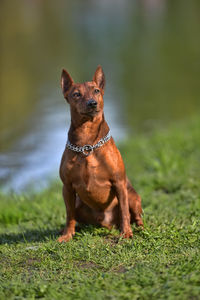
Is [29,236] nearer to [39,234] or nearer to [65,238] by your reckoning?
[39,234]

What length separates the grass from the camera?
11.6ft

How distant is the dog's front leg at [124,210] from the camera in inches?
184

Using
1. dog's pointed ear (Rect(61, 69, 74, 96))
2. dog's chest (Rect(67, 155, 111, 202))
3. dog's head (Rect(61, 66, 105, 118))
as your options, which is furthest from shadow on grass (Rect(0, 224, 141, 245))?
dog's pointed ear (Rect(61, 69, 74, 96))

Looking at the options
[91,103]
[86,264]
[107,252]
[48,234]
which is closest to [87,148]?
[91,103]

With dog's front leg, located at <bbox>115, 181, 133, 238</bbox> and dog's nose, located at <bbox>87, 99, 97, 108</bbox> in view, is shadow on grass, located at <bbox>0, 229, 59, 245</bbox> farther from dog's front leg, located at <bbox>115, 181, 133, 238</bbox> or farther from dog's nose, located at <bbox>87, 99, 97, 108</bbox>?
dog's nose, located at <bbox>87, 99, 97, 108</bbox>

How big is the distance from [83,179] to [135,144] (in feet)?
18.6

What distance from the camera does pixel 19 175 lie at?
30.3 ft

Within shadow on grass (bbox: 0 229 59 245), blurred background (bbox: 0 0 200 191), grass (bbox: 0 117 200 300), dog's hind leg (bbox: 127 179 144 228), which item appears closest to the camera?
grass (bbox: 0 117 200 300)

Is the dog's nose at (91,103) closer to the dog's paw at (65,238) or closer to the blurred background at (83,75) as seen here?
the dog's paw at (65,238)

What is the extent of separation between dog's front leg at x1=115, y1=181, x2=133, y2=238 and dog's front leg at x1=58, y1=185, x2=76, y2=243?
444mm

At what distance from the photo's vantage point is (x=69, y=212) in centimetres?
488

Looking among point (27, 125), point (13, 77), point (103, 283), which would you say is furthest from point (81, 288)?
point (13, 77)

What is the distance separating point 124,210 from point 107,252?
52 centimetres

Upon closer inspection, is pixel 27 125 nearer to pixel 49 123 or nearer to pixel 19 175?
pixel 49 123
